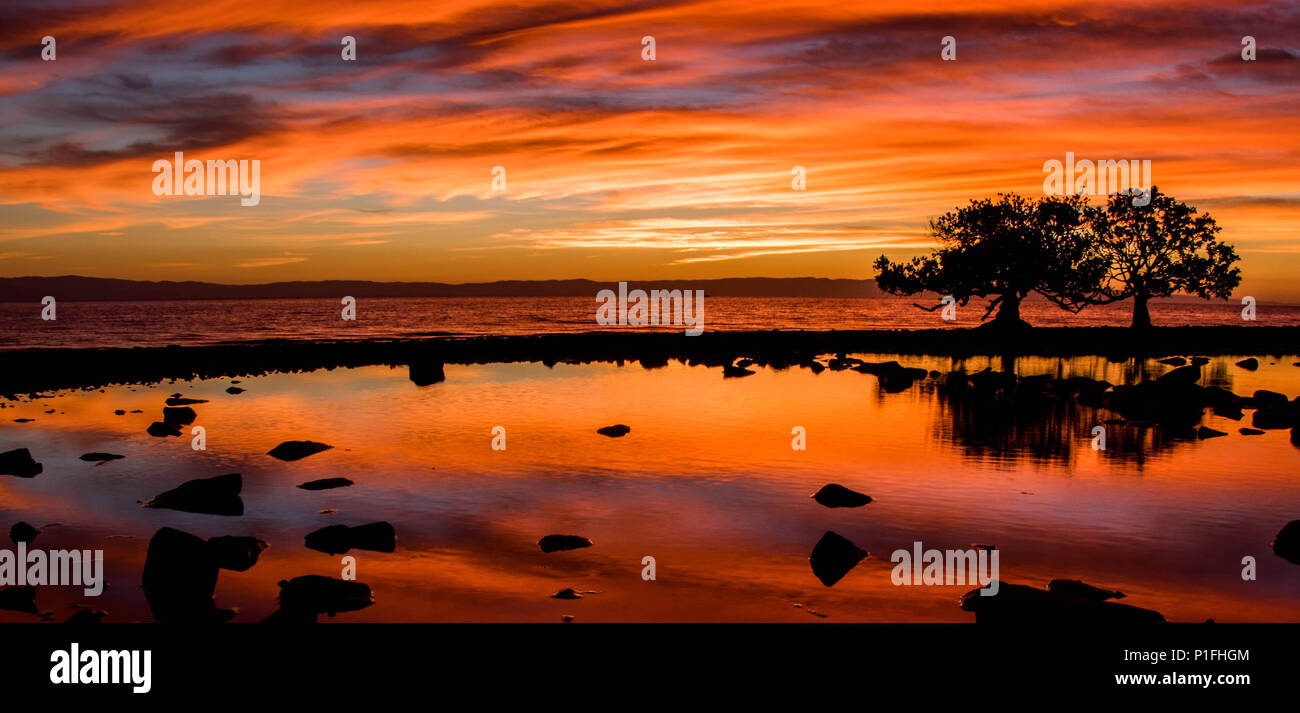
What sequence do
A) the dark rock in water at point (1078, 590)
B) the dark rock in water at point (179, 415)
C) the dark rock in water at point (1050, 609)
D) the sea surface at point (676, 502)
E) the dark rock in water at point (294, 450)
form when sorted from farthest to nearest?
the dark rock in water at point (179, 415) < the dark rock in water at point (294, 450) < the sea surface at point (676, 502) < the dark rock in water at point (1078, 590) < the dark rock in water at point (1050, 609)

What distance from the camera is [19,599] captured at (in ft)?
35.9

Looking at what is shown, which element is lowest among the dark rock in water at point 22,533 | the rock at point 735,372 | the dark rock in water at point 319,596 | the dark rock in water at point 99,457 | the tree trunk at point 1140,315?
the dark rock in water at point 319,596

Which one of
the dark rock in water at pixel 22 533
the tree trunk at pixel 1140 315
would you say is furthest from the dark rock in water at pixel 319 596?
the tree trunk at pixel 1140 315

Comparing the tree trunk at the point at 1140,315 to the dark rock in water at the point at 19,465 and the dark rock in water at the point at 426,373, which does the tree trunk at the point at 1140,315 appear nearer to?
the dark rock in water at the point at 426,373

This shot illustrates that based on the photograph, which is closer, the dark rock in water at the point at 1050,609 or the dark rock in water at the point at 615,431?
the dark rock in water at the point at 1050,609

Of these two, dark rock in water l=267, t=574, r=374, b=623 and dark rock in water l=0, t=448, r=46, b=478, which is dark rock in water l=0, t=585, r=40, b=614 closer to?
dark rock in water l=267, t=574, r=374, b=623

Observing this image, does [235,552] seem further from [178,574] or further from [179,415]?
[179,415]

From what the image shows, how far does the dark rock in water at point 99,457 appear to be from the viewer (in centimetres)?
2061

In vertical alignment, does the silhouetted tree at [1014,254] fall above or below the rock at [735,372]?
above

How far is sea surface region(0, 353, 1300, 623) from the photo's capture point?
37.5 ft

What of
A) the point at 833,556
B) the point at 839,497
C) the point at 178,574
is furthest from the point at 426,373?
the point at 833,556

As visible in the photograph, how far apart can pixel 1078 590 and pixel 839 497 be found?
5.82 m

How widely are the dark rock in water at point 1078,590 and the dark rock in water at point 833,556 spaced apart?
2659 mm
